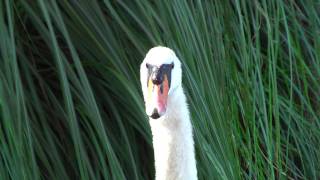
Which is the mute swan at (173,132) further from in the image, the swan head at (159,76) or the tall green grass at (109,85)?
the tall green grass at (109,85)

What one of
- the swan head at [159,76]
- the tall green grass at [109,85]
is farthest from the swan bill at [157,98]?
the tall green grass at [109,85]

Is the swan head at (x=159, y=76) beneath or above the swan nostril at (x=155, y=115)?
above

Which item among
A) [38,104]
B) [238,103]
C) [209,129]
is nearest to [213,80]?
[209,129]

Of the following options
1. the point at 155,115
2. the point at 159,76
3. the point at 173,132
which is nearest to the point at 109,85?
the point at 173,132

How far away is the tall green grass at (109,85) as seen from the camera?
2.12 m

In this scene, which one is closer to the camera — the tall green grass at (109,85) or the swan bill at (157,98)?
the swan bill at (157,98)

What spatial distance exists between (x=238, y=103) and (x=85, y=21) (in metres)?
0.53

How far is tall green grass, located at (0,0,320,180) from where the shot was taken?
2117 millimetres

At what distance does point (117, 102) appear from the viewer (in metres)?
2.33

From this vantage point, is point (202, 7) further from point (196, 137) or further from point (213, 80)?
point (196, 137)

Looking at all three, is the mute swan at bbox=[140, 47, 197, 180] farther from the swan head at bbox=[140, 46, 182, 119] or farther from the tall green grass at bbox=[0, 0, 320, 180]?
the tall green grass at bbox=[0, 0, 320, 180]

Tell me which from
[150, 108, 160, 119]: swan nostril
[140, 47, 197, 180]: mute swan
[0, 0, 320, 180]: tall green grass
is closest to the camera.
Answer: [150, 108, 160, 119]: swan nostril

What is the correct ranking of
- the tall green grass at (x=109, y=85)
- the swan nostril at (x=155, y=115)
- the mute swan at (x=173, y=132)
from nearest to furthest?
the swan nostril at (x=155, y=115) < the mute swan at (x=173, y=132) < the tall green grass at (x=109, y=85)

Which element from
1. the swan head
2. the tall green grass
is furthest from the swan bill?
the tall green grass
